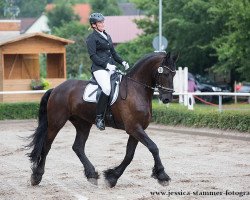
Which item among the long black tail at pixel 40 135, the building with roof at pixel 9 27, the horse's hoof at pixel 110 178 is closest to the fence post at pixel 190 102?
the long black tail at pixel 40 135

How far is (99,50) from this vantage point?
1198 centimetres

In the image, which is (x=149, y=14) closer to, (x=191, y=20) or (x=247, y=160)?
(x=191, y=20)

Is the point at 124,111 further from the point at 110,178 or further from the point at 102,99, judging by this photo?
the point at 110,178

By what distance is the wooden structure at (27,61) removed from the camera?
1289 inches

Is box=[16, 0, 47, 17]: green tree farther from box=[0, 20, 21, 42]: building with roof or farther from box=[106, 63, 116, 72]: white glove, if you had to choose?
box=[106, 63, 116, 72]: white glove

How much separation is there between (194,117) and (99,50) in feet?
32.8

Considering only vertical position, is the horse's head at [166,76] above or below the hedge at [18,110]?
above

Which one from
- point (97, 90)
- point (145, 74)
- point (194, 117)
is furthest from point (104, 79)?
point (194, 117)

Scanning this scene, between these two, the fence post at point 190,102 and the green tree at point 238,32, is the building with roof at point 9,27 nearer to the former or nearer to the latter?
the green tree at point 238,32

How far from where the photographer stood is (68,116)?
40.8 ft

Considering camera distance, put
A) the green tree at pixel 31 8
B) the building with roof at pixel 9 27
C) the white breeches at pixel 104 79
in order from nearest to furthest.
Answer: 1. the white breeches at pixel 104 79
2. the building with roof at pixel 9 27
3. the green tree at pixel 31 8

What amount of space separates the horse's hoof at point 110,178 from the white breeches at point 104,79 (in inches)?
48.3

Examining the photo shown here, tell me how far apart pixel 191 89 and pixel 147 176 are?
26.8 m

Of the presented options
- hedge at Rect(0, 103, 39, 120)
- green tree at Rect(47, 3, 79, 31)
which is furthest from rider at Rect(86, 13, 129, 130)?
green tree at Rect(47, 3, 79, 31)
